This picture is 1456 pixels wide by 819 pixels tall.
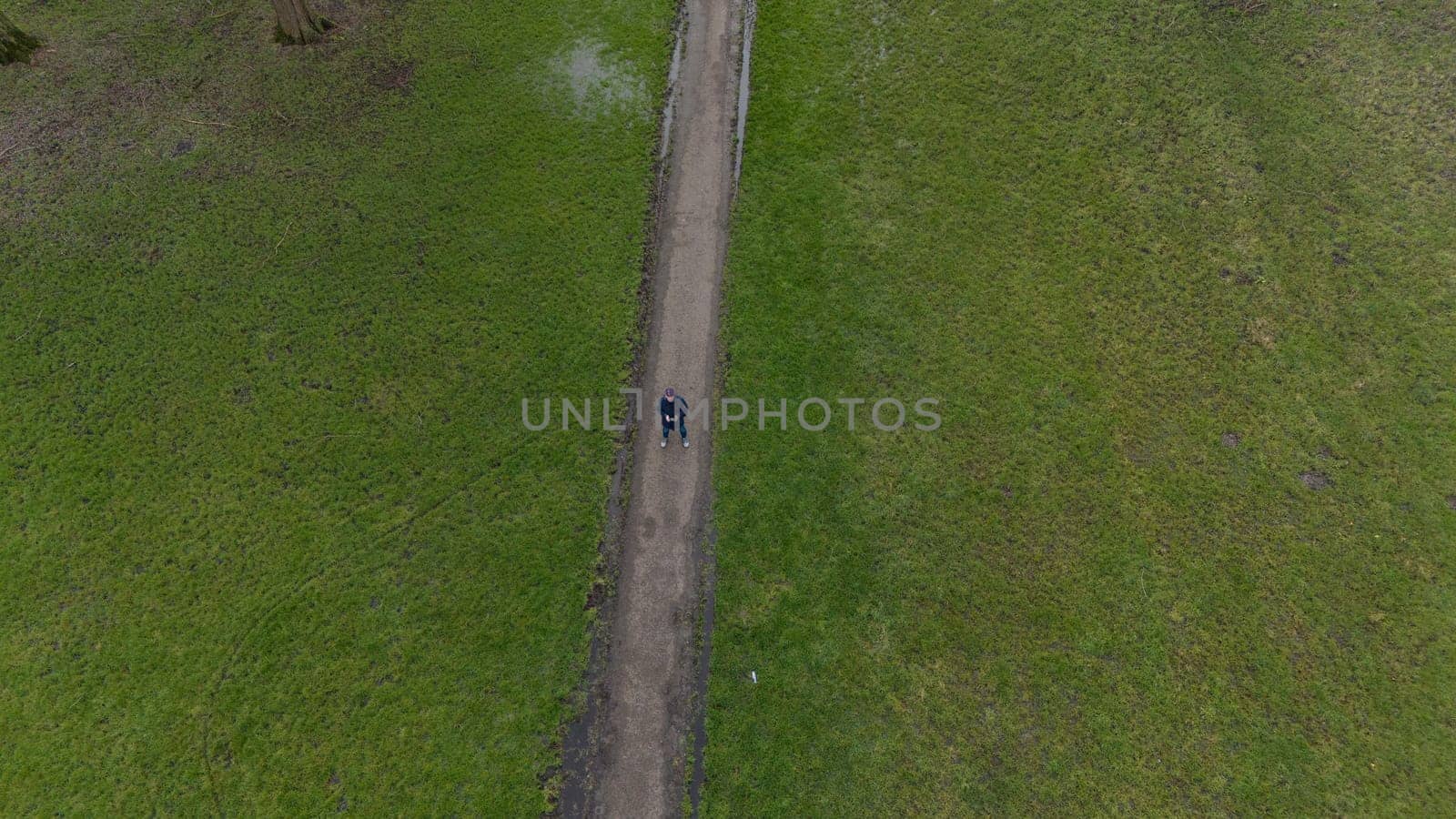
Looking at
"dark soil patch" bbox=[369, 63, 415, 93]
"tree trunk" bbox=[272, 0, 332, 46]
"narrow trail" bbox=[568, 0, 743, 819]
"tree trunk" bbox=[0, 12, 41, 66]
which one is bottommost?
"narrow trail" bbox=[568, 0, 743, 819]

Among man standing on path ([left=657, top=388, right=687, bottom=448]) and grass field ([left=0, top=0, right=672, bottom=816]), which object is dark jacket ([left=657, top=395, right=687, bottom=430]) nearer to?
man standing on path ([left=657, top=388, right=687, bottom=448])

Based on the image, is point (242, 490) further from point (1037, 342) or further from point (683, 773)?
point (1037, 342)

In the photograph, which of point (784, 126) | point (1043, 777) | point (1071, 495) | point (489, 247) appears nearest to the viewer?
point (1043, 777)

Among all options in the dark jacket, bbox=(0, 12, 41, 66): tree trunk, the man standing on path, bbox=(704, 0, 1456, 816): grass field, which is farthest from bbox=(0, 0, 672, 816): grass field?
bbox=(704, 0, 1456, 816): grass field

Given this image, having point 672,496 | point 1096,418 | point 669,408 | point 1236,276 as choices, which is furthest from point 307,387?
point 1236,276

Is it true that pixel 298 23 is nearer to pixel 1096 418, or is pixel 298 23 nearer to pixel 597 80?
pixel 597 80

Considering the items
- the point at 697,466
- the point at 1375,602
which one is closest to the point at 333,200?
the point at 697,466

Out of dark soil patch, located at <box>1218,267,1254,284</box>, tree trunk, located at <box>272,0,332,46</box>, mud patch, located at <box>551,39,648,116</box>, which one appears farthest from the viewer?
tree trunk, located at <box>272,0,332,46</box>

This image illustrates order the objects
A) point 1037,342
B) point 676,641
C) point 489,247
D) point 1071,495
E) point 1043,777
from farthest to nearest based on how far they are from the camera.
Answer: point 489,247 → point 1037,342 → point 1071,495 → point 676,641 → point 1043,777
